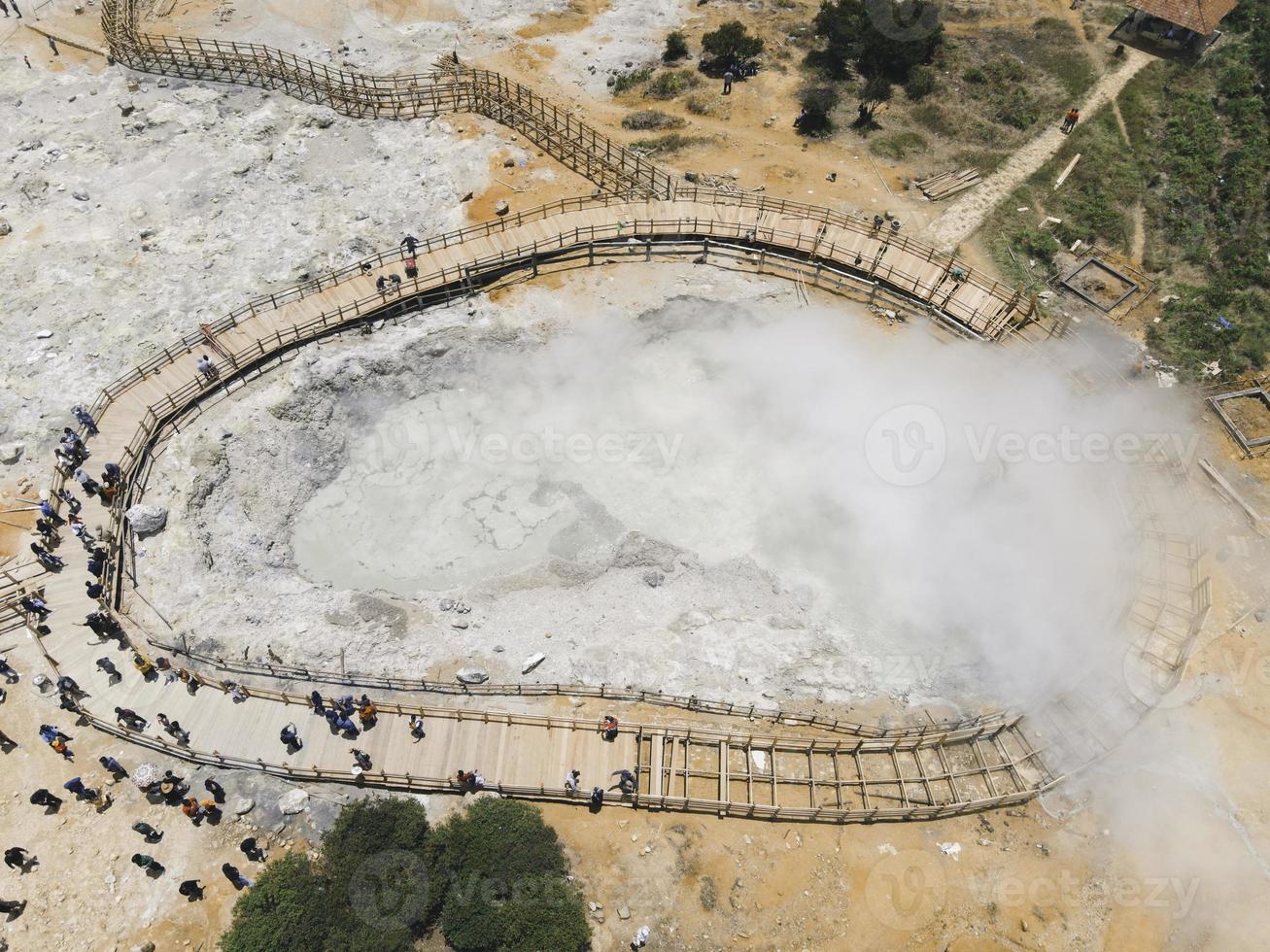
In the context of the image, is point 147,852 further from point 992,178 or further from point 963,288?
point 992,178

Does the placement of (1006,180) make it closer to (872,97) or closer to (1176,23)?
(872,97)

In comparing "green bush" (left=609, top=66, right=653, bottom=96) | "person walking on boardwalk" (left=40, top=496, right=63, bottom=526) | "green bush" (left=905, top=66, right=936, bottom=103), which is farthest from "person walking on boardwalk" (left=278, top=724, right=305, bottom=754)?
"green bush" (left=905, top=66, right=936, bottom=103)

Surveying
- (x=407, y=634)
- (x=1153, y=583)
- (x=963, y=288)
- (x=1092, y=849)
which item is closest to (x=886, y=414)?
(x=963, y=288)

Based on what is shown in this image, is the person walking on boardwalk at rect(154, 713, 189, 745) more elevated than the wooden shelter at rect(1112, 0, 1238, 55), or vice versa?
the wooden shelter at rect(1112, 0, 1238, 55)

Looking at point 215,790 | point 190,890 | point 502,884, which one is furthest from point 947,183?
point 190,890

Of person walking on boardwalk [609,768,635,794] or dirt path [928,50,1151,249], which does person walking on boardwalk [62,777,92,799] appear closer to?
person walking on boardwalk [609,768,635,794]

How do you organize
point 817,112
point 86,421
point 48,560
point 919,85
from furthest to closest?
point 919,85
point 817,112
point 86,421
point 48,560
